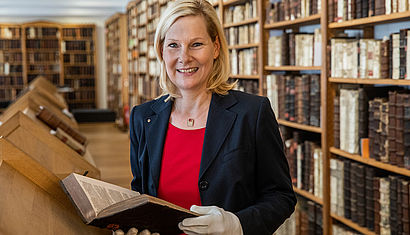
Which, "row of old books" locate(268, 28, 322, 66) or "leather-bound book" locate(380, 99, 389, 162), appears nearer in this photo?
"leather-bound book" locate(380, 99, 389, 162)

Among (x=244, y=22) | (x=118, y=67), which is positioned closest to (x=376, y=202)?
(x=244, y=22)

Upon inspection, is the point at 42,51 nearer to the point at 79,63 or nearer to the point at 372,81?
the point at 79,63

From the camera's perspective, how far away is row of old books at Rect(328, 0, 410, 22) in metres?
2.73

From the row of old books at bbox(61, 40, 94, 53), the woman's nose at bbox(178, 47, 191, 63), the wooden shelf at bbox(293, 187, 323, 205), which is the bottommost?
the wooden shelf at bbox(293, 187, 323, 205)

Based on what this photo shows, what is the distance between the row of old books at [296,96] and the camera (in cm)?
360

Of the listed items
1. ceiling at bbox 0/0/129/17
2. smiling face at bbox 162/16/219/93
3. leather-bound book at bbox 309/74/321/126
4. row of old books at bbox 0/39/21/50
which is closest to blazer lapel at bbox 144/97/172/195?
smiling face at bbox 162/16/219/93

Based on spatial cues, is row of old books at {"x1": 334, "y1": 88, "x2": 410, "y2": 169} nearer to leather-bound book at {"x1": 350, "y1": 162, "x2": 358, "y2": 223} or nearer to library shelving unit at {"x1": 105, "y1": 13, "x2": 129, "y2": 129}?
leather-bound book at {"x1": 350, "y1": 162, "x2": 358, "y2": 223}

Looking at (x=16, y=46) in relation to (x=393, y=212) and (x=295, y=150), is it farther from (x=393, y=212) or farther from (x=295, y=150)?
(x=393, y=212)

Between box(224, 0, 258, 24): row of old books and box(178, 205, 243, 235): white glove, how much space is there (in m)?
3.34

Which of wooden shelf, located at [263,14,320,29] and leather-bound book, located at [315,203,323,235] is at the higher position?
wooden shelf, located at [263,14,320,29]

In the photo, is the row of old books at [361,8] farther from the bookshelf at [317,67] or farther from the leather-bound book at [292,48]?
the leather-bound book at [292,48]

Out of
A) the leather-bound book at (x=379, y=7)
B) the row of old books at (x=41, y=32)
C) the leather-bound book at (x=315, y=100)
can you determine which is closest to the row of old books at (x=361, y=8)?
the leather-bound book at (x=379, y=7)

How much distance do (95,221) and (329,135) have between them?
7.70 ft

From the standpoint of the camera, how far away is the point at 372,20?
2.91 metres
